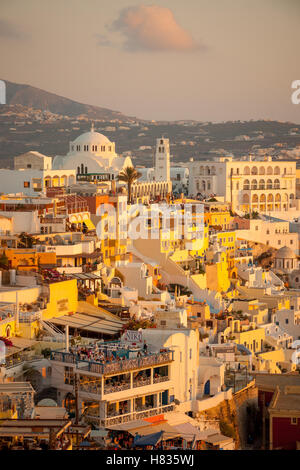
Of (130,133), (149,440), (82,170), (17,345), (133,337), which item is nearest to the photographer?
(149,440)

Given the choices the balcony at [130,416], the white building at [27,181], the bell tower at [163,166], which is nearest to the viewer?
the balcony at [130,416]

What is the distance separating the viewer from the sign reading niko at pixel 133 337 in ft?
53.4

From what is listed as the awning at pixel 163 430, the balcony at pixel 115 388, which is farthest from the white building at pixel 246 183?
the awning at pixel 163 430

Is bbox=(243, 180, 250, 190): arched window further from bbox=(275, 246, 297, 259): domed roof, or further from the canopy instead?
the canopy

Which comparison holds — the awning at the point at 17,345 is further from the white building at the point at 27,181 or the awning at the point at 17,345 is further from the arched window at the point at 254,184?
the arched window at the point at 254,184

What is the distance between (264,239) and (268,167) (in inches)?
404

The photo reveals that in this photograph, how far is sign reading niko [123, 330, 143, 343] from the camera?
16.3m

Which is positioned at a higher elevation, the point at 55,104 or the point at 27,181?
the point at 55,104

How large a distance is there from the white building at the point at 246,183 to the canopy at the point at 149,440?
29073mm

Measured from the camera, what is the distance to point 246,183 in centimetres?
4453

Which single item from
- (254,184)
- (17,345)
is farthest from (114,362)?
(254,184)

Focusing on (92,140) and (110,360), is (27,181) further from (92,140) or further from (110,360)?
(110,360)

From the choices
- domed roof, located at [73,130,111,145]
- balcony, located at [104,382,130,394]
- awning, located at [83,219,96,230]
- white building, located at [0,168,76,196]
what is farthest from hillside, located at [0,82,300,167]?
balcony, located at [104,382,130,394]

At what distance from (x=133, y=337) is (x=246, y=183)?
94.0ft
